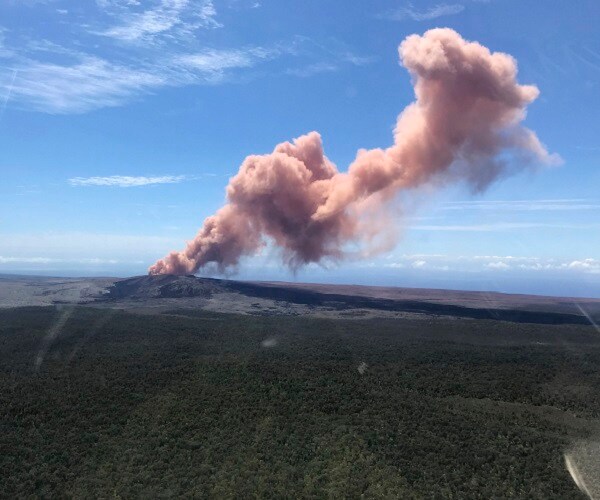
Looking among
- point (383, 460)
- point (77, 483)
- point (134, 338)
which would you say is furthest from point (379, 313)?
point (77, 483)

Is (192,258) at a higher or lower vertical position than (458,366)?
higher

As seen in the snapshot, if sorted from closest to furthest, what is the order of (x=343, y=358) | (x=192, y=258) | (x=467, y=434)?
(x=467, y=434) < (x=343, y=358) < (x=192, y=258)

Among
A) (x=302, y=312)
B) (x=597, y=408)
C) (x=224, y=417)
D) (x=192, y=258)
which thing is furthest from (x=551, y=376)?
(x=192, y=258)

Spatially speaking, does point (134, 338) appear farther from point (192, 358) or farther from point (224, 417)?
point (224, 417)

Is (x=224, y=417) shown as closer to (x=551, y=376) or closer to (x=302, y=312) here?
(x=551, y=376)

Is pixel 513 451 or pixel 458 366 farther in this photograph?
pixel 458 366

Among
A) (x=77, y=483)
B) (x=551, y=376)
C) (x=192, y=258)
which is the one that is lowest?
(x=77, y=483)

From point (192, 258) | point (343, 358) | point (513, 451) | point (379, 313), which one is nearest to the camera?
point (513, 451)
